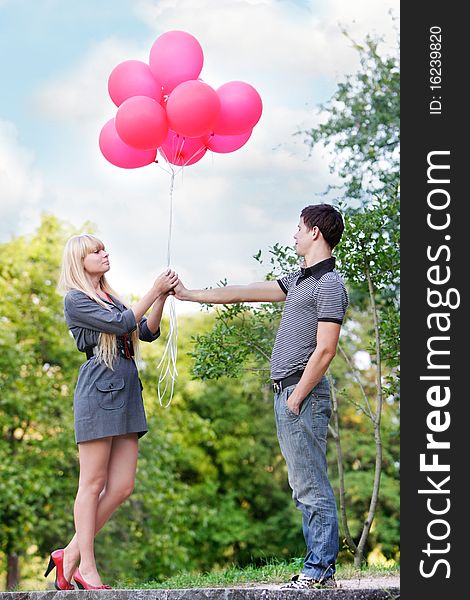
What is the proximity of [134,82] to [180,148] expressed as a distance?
42 centimetres

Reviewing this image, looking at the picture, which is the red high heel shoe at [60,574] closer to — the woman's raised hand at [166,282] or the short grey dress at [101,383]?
the short grey dress at [101,383]

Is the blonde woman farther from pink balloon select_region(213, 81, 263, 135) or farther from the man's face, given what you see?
pink balloon select_region(213, 81, 263, 135)

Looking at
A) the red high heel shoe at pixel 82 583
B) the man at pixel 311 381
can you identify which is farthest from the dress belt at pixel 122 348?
the red high heel shoe at pixel 82 583

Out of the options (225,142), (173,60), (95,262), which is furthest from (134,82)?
(95,262)

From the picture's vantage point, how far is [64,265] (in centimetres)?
431

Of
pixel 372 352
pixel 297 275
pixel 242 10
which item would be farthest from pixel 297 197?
pixel 297 275

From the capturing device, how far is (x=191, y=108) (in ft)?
14.6

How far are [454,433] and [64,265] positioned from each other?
2008 millimetres

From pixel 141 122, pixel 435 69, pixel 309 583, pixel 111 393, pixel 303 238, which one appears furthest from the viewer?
pixel 141 122

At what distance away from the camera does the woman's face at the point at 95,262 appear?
4316 millimetres

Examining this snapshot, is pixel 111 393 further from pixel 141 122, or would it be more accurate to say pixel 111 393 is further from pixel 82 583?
pixel 141 122

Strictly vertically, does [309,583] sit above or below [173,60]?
below

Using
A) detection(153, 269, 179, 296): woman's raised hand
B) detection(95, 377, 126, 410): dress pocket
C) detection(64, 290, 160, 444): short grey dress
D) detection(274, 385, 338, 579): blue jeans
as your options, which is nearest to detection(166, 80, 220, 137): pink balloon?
detection(153, 269, 179, 296): woman's raised hand

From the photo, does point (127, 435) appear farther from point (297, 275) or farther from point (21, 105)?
point (21, 105)
